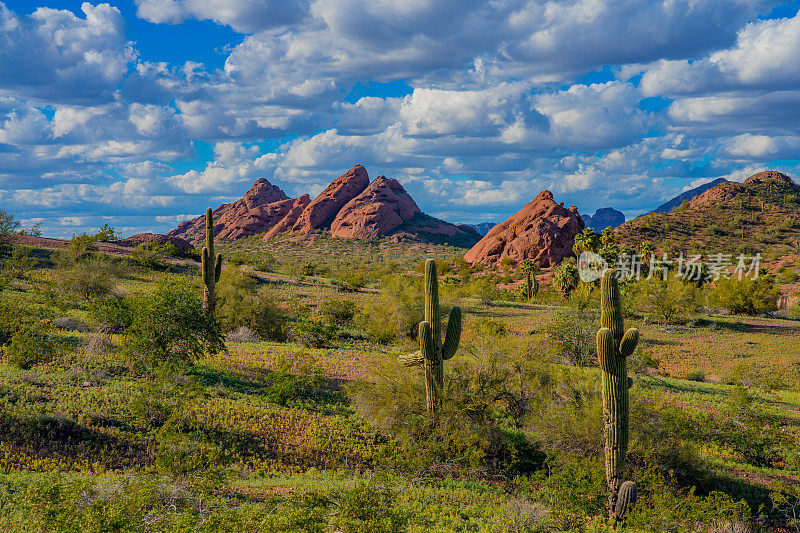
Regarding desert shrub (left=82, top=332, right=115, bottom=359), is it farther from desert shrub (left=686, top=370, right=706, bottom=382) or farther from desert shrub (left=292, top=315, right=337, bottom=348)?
desert shrub (left=686, top=370, right=706, bottom=382)

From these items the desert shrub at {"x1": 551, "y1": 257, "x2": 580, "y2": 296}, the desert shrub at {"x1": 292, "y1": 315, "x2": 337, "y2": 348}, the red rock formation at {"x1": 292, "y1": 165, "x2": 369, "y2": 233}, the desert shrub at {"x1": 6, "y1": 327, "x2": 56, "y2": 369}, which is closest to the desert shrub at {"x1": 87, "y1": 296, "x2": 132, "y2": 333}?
the desert shrub at {"x1": 6, "y1": 327, "x2": 56, "y2": 369}

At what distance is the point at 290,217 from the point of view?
141 meters

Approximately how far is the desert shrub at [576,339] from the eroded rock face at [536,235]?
5844cm

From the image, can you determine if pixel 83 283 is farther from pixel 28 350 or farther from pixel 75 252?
pixel 28 350

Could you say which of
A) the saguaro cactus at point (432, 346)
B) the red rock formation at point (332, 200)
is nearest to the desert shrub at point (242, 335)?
the saguaro cactus at point (432, 346)

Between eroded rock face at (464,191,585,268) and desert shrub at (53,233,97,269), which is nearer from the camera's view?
desert shrub at (53,233,97,269)

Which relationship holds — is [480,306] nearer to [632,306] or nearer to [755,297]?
[632,306]

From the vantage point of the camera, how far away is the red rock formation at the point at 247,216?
145 m

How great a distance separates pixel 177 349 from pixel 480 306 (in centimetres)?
3041

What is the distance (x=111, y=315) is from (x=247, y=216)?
132241 mm

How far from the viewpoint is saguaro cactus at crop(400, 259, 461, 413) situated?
14.8m

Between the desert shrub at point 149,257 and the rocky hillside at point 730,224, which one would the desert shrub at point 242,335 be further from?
the rocky hillside at point 730,224

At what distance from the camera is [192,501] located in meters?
9.52

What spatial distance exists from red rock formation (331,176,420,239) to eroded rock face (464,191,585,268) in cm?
3845
